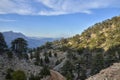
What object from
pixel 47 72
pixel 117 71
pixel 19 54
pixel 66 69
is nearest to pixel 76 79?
pixel 66 69

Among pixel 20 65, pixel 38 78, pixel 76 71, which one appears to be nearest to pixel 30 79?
pixel 38 78

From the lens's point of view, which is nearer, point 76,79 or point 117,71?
point 117,71

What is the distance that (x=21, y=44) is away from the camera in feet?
465

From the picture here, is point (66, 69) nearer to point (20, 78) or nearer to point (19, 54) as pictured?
point (19, 54)

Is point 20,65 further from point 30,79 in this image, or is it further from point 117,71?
point 117,71

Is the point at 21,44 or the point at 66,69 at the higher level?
the point at 21,44

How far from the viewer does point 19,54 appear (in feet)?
476

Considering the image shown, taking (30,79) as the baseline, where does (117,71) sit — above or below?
above

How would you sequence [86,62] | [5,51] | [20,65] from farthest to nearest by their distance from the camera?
[86,62]
[5,51]
[20,65]

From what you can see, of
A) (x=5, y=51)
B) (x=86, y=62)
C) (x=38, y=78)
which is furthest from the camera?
(x=86, y=62)

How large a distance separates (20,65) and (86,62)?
7999 cm

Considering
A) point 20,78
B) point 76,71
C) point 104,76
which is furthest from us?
point 76,71

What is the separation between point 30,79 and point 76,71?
74.3 m

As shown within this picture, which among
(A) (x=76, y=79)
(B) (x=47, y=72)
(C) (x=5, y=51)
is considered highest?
(C) (x=5, y=51)
